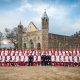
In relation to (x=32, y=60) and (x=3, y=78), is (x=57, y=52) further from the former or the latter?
(x=3, y=78)

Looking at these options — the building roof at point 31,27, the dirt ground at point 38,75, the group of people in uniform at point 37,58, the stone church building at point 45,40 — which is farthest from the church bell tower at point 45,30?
the dirt ground at point 38,75

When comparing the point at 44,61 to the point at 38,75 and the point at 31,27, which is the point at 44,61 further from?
the point at 31,27

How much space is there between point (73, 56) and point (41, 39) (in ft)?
129

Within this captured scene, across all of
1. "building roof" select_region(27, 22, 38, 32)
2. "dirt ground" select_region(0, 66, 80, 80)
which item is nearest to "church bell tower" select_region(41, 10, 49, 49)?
"building roof" select_region(27, 22, 38, 32)

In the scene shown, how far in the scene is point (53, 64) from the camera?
2598 cm

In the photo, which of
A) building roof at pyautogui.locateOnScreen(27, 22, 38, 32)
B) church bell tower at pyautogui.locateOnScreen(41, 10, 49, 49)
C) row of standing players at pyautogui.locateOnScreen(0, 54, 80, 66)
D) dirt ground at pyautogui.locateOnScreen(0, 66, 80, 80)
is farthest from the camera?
building roof at pyautogui.locateOnScreen(27, 22, 38, 32)

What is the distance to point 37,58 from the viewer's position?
1019 inches

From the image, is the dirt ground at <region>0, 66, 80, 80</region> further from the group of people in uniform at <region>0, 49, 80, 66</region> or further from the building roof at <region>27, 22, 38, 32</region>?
the building roof at <region>27, 22, 38, 32</region>

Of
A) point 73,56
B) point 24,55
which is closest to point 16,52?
point 24,55

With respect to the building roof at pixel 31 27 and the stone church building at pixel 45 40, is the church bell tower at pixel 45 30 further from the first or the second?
the building roof at pixel 31 27

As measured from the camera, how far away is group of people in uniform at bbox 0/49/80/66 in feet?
84.3

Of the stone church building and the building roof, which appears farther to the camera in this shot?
the building roof

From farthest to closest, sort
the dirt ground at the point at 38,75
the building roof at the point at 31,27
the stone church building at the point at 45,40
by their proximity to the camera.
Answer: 1. the building roof at the point at 31,27
2. the stone church building at the point at 45,40
3. the dirt ground at the point at 38,75

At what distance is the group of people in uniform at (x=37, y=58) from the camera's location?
25.7m
